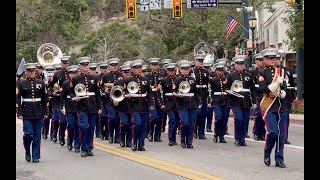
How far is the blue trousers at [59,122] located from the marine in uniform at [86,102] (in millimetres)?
3110

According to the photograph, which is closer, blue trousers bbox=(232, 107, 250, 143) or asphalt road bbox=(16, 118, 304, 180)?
asphalt road bbox=(16, 118, 304, 180)

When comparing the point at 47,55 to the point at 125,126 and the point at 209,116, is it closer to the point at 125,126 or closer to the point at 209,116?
the point at 209,116

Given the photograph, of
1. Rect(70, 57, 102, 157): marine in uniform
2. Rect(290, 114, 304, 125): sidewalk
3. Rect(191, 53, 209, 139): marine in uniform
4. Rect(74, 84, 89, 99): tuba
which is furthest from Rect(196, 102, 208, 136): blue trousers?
Rect(290, 114, 304, 125): sidewalk

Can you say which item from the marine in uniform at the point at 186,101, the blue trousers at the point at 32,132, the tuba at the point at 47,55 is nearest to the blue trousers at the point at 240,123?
the marine in uniform at the point at 186,101

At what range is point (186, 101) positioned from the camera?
53.0ft

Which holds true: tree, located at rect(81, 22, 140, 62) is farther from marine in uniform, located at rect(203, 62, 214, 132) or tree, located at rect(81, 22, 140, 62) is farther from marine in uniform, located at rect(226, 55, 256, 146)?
marine in uniform, located at rect(226, 55, 256, 146)

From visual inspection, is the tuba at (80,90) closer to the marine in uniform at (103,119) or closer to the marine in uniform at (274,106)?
the marine in uniform at (103,119)

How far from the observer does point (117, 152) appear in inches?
623

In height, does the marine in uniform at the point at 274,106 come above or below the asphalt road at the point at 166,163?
above

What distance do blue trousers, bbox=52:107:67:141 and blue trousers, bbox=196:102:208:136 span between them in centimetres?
368

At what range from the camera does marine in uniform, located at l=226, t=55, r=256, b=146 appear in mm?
16547

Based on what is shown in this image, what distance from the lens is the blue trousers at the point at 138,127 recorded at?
15.6 m
